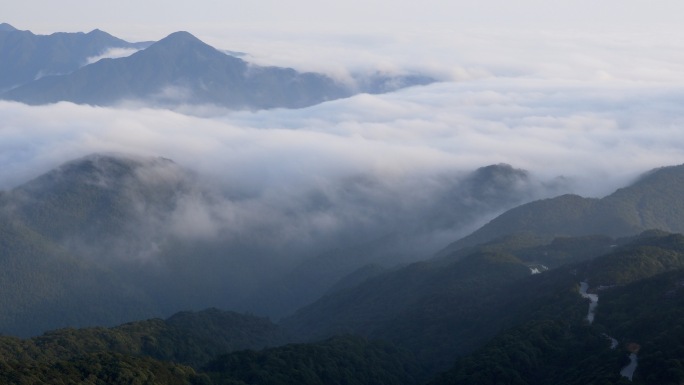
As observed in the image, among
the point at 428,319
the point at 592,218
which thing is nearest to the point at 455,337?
the point at 428,319

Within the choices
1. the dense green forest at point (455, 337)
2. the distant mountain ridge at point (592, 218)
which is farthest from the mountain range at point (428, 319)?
the distant mountain ridge at point (592, 218)

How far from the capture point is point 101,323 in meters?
172

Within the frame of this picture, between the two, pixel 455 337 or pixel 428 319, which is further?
pixel 428 319

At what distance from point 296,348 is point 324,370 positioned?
5.11m

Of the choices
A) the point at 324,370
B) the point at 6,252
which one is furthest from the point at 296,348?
the point at 6,252

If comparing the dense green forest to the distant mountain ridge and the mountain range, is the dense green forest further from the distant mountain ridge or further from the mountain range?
the distant mountain ridge

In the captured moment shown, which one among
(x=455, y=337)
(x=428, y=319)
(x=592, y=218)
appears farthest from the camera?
(x=592, y=218)

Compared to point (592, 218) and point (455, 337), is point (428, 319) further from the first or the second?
point (592, 218)

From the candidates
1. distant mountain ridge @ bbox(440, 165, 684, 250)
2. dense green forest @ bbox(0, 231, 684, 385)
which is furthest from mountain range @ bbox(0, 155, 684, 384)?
distant mountain ridge @ bbox(440, 165, 684, 250)

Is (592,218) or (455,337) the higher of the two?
(592,218)

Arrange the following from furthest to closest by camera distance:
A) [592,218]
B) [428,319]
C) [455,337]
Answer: [592,218]
[428,319]
[455,337]

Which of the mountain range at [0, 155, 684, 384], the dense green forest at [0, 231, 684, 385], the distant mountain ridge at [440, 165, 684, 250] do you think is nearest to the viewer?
the dense green forest at [0, 231, 684, 385]

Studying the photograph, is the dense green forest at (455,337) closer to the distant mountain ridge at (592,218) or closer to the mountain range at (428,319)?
the mountain range at (428,319)

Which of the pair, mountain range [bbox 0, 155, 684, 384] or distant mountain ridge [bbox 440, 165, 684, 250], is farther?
distant mountain ridge [bbox 440, 165, 684, 250]
